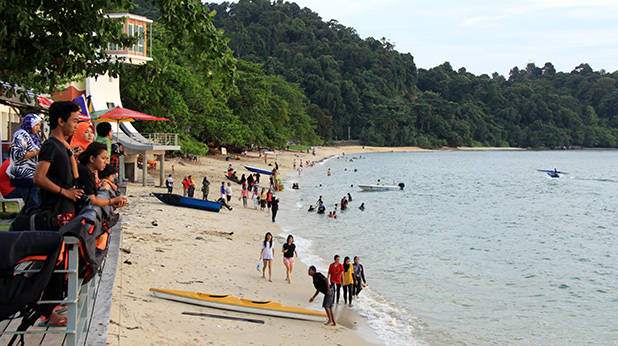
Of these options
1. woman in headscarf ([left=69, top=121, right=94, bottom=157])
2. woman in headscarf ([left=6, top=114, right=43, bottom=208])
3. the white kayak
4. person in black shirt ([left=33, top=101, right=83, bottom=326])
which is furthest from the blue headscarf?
the white kayak

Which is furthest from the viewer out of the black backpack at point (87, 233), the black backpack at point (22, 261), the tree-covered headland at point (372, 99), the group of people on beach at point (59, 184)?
the tree-covered headland at point (372, 99)

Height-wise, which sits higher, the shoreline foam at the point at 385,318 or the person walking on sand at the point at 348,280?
the person walking on sand at the point at 348,280

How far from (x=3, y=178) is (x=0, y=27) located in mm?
2258

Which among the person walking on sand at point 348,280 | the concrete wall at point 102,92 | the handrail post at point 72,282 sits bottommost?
the person walking on sand at point 348,280

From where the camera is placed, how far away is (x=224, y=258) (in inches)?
639

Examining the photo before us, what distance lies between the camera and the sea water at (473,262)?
13617 millimetres

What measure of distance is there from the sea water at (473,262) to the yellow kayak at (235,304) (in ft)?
5.92

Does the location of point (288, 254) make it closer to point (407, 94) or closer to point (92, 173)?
point (92, 173)

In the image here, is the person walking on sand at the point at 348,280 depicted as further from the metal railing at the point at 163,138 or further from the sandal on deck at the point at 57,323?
the metal railing at the point at 163,138

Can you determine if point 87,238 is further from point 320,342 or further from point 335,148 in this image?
point 335,148

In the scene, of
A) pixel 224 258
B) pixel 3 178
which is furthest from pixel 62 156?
pixel 224 258

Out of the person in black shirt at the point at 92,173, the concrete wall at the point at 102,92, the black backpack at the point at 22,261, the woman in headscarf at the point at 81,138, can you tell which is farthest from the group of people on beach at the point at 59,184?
the concrete wall at the point at 102,92

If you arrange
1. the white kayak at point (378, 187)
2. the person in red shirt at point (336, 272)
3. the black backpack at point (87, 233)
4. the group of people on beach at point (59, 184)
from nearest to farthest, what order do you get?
the black backpack at point (87, 233)
the group of people on beach at point (59, 184)
the person in red shirt at point (336, 272)
the white kayak at point (378, 187)

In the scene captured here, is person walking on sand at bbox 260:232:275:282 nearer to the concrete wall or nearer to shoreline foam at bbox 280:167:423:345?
shoreline foam at bbox 280:167:423:345
